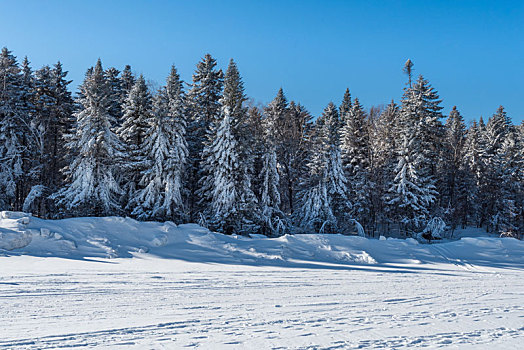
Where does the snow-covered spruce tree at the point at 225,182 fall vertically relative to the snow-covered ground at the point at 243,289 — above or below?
above

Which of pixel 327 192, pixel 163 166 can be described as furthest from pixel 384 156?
pixel 163 166

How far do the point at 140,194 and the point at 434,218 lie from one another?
20984 millimetres

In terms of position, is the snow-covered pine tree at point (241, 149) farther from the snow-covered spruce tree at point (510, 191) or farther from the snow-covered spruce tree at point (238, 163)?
the snow-covered spruce tree at point (510, 191)

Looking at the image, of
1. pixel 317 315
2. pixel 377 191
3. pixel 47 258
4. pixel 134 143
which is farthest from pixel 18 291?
pixel 377 191

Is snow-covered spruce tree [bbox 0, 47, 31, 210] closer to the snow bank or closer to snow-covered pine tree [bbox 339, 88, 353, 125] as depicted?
the snow bank

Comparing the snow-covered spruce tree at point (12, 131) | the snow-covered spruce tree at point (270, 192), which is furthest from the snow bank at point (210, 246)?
the snow-covered spruce tree at point (12, 131)

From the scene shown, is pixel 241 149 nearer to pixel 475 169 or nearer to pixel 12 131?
pixel 12 131

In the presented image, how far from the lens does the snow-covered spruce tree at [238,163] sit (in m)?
21.3

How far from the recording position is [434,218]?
25.4 m

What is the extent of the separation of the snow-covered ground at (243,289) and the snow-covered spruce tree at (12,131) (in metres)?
9.42

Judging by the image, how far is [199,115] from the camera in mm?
26234

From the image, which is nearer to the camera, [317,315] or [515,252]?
[317,315]

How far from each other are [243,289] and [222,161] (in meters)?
12.8

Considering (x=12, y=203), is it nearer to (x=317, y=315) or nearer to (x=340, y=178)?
(x=340, y=178)
